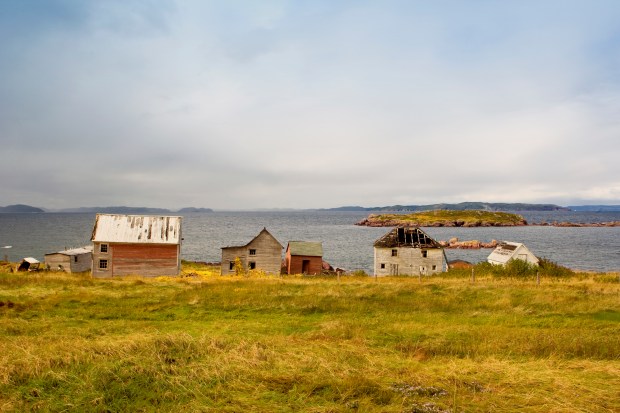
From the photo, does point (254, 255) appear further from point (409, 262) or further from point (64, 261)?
point (64, 261)

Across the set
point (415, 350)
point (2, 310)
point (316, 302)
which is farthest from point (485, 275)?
point (2, 310)

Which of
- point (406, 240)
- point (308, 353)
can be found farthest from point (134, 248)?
point (308, 353)

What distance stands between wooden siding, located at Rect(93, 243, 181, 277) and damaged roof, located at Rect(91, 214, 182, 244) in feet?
2.21

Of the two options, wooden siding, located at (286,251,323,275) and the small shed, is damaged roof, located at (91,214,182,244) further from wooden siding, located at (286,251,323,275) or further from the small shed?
wooden siding, located at (286,251,323,275)

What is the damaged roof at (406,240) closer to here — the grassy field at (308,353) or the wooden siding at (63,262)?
the grassy field at (308,353)

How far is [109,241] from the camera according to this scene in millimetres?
45656

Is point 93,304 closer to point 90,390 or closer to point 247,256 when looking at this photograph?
point 90,390

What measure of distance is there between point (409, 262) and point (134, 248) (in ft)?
109

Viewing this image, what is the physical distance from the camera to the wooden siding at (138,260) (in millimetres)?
45719

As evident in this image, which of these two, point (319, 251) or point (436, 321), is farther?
point (319, 251)

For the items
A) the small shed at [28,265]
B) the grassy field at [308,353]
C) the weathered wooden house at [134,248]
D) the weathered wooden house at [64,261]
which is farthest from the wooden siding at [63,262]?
the grassy field at [308,353]

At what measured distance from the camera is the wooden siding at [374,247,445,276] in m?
52.9

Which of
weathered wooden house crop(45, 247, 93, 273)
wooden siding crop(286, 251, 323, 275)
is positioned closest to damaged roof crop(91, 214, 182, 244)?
weathered wooden house crop(45, 247, 93, 273)

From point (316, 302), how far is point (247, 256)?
27.9m
